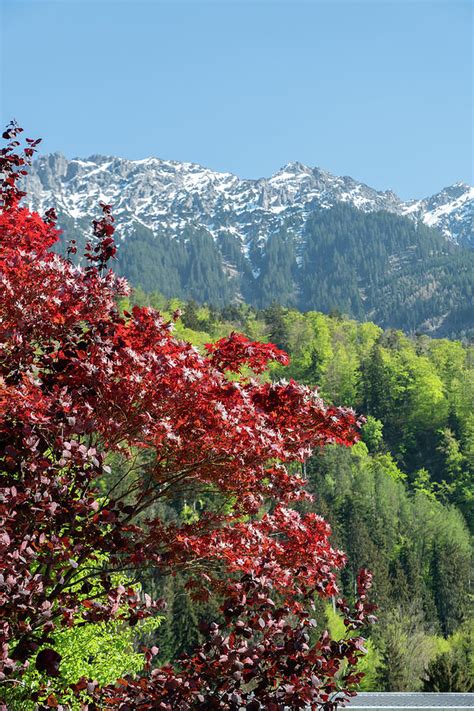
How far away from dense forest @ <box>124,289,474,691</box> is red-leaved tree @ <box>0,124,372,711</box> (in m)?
24.2

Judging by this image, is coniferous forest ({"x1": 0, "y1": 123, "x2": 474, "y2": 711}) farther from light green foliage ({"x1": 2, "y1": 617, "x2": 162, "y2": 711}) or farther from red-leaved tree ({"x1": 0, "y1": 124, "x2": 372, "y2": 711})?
light green foliage ({"x1": 2, "y1": 617, "x2": 162, "y2": 711})

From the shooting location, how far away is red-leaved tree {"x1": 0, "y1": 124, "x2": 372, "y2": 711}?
5.42m

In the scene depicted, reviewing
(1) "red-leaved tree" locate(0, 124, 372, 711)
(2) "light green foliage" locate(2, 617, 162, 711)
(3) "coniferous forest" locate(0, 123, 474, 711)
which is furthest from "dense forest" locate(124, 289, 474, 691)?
(1) "red-leaved tree" locate(0, 124, 372, 711)

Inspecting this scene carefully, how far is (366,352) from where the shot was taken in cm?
13038

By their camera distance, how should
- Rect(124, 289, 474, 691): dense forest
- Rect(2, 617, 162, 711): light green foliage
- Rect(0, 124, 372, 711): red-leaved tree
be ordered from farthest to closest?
Rect(124, 289, 474, 691): dense forest → Rect(2, 617, 162, 711): light green foliage → Rect(0, 124, 372, 711): red-leaved tree

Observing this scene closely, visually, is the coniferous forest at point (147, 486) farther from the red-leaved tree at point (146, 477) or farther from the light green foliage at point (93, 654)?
the light green foliage at point (93, 654)

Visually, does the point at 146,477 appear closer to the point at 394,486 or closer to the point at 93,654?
the point at 93,654

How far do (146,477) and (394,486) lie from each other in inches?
3299

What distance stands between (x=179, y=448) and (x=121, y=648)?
10.0 meters

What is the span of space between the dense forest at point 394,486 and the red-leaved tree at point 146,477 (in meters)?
24.2

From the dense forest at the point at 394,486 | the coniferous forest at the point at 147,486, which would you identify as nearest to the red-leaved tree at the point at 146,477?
the coniferous forest at the point at 147,486

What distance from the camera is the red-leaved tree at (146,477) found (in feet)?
17.8

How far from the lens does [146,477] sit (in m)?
7.66

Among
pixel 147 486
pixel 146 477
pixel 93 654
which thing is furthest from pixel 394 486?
pixel 147 486
